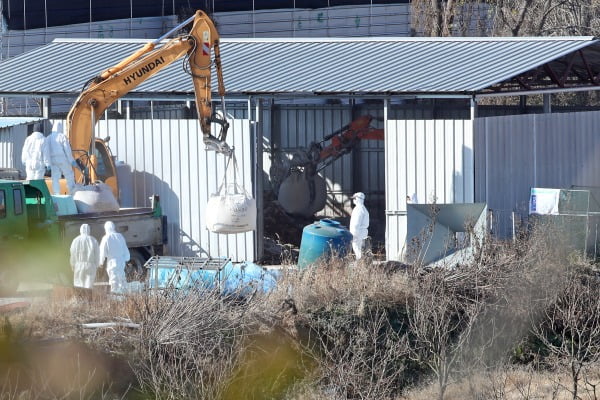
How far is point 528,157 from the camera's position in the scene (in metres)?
22.2

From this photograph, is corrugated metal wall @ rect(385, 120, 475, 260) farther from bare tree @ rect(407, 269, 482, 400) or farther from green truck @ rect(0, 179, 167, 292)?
green truck @ rect(0, 179, 167, 292)

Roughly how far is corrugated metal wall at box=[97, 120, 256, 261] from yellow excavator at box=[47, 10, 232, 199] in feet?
3.20

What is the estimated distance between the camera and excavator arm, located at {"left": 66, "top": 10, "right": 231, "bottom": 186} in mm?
19438

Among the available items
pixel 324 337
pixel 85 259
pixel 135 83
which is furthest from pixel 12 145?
pixel 324 337

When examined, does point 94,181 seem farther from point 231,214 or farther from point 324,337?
point 324,337

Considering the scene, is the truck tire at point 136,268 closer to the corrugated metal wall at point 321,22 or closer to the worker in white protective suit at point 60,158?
the worker in white protective suit at point 60,158

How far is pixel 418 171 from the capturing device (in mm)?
20344

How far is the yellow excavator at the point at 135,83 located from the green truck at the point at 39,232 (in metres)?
1.84

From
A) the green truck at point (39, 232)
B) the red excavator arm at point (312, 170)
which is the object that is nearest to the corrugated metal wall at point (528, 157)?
the red excavator arm at point (312, 170)

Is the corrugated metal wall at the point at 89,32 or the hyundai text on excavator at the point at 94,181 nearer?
the hyundai text on excavator at the point at 94,181

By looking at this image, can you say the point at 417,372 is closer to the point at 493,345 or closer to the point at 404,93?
the point at 493,345

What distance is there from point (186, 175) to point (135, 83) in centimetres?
199

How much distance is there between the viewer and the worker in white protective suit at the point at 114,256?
15.6 metres

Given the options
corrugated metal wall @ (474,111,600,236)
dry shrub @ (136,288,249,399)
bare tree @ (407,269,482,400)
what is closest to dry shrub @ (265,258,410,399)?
bare tree @ (407,269,482,400)
